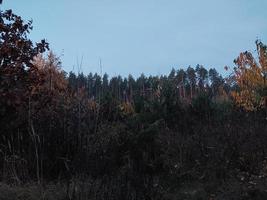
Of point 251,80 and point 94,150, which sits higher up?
point 251,80

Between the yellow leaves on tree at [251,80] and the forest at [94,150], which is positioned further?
the yellow leaves on tree at [251,80]

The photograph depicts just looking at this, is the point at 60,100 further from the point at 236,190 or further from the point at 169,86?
the point at 169,86

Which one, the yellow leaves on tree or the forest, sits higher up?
the yellow leaves on tree

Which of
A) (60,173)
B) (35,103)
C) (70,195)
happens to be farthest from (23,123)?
(70,195)

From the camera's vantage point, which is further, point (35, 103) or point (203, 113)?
point (203, 113)

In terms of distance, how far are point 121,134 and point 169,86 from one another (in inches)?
305

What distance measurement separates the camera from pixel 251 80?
17469 mm

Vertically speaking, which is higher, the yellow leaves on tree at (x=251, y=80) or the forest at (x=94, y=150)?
the yellow leaves on tree at (x=251, y=80)

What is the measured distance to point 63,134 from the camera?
8.65m

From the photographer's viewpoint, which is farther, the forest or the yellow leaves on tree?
the yellow leaves on tree

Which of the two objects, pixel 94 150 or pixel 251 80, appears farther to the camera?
pixel 251 80

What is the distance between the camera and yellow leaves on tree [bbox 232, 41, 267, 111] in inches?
657

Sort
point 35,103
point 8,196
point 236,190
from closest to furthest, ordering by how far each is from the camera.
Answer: point 8,196 < point 236,190 < point 35,103

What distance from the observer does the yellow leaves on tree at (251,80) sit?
1670 cm
